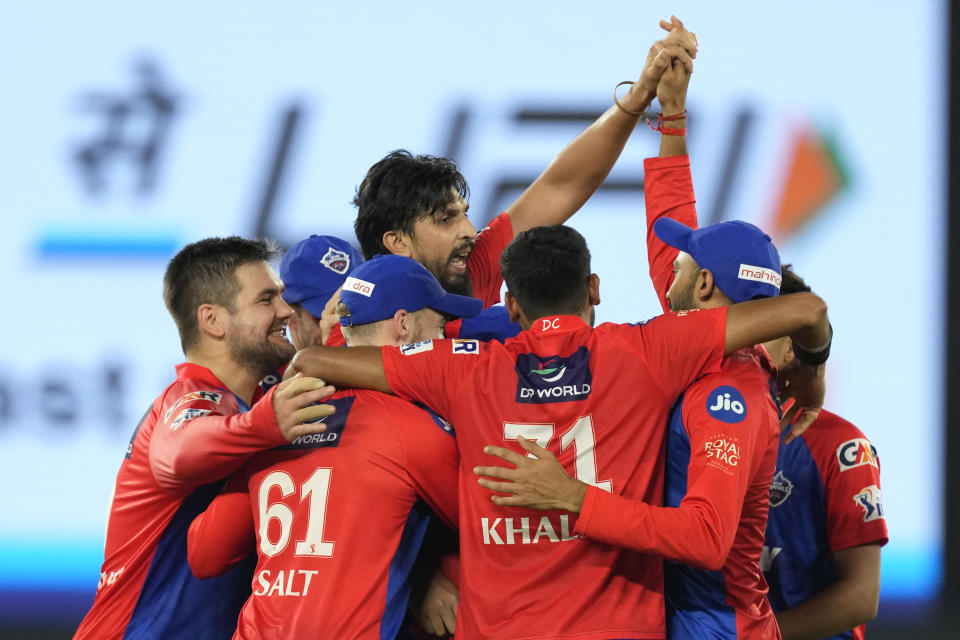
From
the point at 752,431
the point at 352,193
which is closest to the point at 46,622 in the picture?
the point at 352,193

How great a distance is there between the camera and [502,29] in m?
5.76

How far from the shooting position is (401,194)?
3496 mm

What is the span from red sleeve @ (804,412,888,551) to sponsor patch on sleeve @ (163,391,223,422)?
1.67 metres

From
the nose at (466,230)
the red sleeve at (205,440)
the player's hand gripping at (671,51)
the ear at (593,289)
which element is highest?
the player's hand gripping at (671,51)

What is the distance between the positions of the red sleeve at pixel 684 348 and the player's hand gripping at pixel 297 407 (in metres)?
0.72

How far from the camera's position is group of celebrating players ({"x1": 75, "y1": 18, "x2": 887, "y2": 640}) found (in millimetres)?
2322

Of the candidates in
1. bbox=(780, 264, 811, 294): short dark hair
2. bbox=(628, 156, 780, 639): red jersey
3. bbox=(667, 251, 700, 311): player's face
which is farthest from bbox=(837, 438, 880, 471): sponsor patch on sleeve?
bbox=(667, 251, 700, 311): player's face

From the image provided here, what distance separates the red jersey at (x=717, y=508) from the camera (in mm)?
2199

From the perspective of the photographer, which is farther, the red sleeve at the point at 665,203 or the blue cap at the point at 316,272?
the blue cap at the point at 316,272

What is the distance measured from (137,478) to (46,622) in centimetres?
324

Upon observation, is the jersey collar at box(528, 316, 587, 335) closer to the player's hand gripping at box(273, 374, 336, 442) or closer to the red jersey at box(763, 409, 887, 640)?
the player's hand gripping at box(273, 374, 336, 442)

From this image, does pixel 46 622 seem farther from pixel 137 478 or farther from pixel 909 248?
pixel 909 248

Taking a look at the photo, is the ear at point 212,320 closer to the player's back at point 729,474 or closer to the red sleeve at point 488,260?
the red sleeve at point 488,260

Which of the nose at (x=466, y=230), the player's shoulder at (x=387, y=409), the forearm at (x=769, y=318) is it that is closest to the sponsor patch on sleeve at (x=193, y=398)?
the player's shoulder at (x=387, y=409)
